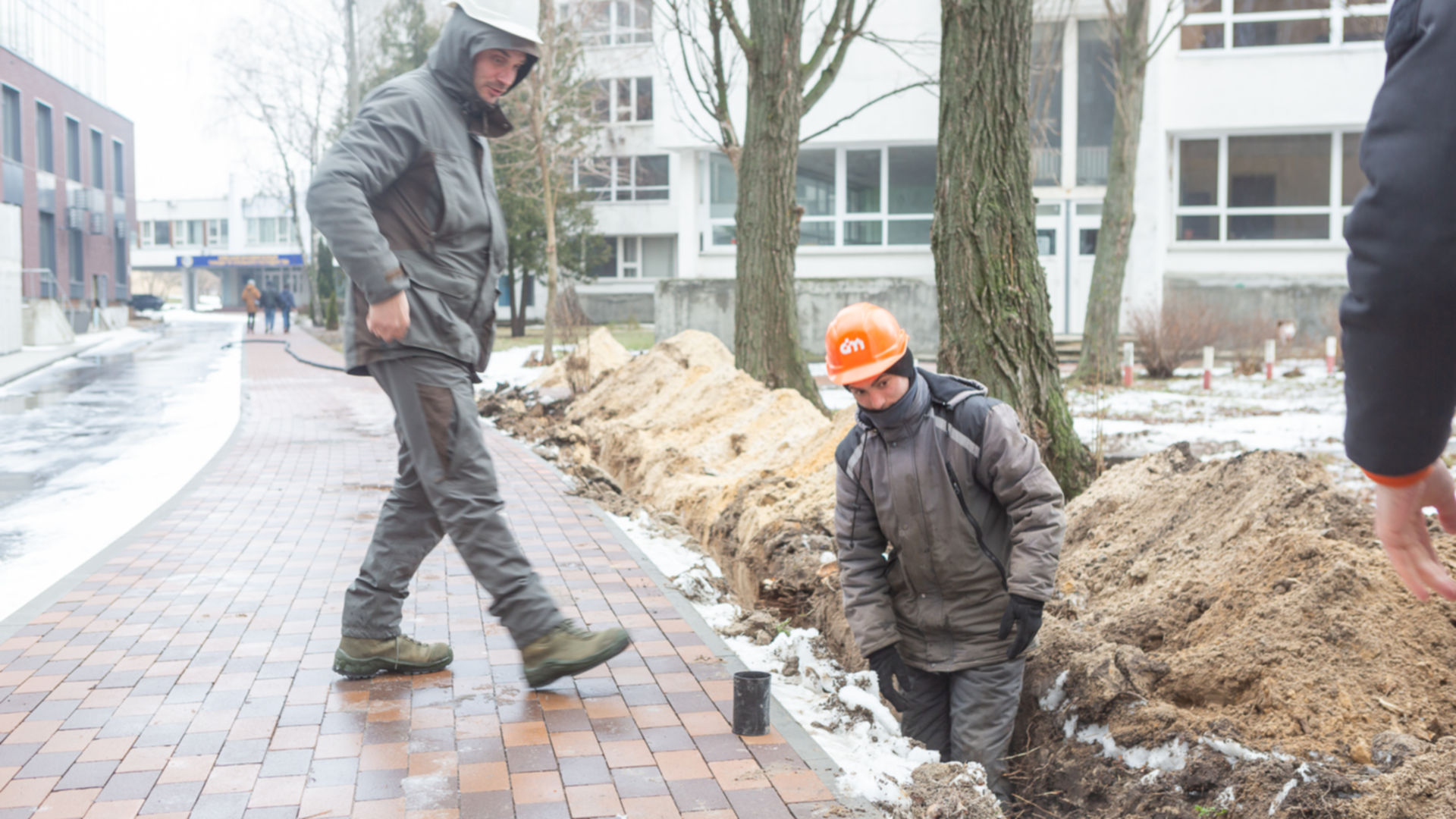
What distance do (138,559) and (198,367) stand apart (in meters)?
21.0

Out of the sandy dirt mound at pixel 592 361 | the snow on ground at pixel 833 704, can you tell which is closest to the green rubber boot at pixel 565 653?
the snow on ground at pixel 833 704

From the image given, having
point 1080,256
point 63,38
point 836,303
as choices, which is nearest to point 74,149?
point 63,38

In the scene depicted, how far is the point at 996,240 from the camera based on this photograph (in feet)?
22.2

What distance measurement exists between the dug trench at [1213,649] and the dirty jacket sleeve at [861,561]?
0.61 m

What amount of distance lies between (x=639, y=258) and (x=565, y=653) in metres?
44.1

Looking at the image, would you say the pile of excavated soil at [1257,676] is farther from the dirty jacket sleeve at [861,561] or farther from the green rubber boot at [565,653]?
the green rubber boot at [565,653]

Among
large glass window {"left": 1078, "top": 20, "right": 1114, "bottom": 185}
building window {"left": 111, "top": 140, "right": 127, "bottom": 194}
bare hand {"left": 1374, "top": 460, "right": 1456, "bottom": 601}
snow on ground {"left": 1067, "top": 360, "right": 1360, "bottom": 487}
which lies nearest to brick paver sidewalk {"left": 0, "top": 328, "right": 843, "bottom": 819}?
bare hand {"left": 1374, "top": 460, "right": 1456, "bottom": 601}

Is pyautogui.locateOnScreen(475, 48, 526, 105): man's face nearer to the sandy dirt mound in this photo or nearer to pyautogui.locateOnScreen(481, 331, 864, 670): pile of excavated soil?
pyautogui.locateOnScreen(481, 331, 864, 670): pile of excavated soil

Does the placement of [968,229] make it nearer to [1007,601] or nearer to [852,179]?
[1007,601]

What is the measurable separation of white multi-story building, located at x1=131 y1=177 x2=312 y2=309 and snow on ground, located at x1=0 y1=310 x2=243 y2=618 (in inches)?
2864

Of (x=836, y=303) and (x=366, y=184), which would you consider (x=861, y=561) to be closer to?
(x=366, y=184)

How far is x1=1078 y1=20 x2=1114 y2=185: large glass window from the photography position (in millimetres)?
26328

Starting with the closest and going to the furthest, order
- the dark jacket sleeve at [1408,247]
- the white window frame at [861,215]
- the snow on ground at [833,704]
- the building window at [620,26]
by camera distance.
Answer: the dark jacket sleeve at [1408,247] → the snow on ground at [833,704] → the white window frame at [861,215] → the building window at [620,26]

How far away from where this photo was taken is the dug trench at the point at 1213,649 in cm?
332
